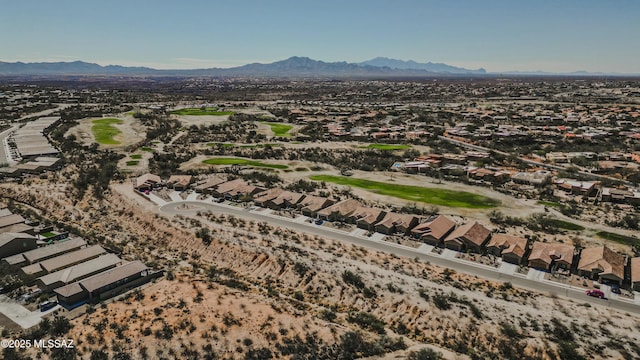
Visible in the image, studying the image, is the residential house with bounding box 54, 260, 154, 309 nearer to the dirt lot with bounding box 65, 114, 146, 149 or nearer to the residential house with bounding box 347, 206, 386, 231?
the residential house with bounding box 347, 206, 386, 231

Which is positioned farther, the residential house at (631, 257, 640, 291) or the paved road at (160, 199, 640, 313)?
the residential house at (631, 257, 640, 291)

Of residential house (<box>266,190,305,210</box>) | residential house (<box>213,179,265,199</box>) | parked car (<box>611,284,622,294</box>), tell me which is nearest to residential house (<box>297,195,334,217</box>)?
residential house (<box>266,190,305,210</box>)

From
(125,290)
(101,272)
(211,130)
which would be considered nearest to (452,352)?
(125,290)

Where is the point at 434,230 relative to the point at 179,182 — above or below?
below

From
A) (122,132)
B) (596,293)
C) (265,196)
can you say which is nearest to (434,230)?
(596,293)

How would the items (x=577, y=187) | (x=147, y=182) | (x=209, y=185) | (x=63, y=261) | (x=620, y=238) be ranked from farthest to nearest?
(x=147, y=182)
(x=209, y=185)
(x=577, y=187)
(x=620, y=238)
(x=63, y=261)

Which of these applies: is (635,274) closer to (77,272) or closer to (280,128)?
(77,272)

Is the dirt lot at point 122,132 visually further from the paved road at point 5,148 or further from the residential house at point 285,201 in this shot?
the residential house at point 285,201

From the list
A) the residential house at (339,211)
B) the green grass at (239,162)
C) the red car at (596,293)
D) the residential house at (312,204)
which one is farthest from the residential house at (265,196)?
the red car at (596,293)
